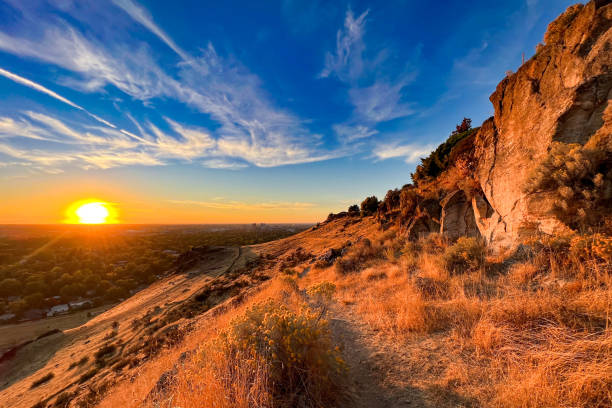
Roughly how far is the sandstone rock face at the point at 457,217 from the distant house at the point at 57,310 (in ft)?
122

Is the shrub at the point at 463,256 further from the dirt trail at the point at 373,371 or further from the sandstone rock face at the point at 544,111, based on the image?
the dirt trail at the point at 373,371

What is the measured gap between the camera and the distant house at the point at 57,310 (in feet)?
72.6

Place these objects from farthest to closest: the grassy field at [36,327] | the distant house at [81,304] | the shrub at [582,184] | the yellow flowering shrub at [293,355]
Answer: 1. the distant house at [81,304]
2. the grassy field at [36,327]
3. the shrub at [582,184]
4. the yellow flowering shrub at [293,355]

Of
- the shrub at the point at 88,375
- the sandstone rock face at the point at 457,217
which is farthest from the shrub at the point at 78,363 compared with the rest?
the sandstone rock face at the point at 457,217

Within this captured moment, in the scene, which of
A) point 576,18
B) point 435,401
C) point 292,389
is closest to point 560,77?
point 576,18

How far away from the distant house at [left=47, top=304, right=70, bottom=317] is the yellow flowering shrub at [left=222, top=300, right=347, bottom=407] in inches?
1301

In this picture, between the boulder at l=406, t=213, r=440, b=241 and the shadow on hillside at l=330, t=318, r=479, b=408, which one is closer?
the shadow on hillside at l=330, t=318, r=479, b=408

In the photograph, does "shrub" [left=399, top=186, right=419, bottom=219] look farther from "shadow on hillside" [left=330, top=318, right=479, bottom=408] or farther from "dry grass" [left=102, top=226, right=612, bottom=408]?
"shadow on hillside" [left=330, top=318, right=479, bottom=408]

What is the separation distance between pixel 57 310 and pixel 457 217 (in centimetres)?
3900

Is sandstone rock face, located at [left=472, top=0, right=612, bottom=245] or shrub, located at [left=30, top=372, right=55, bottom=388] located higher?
sandstone rock face, located at [left=472, top=0, right=612, bottom=245]

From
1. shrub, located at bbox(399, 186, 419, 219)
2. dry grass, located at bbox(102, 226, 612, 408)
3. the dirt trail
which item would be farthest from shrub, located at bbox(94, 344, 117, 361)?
shrub, located at bbox(399, 186, 419, 219)

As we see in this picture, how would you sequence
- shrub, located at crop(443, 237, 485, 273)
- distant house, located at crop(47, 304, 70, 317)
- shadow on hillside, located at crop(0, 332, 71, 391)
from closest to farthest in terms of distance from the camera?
shrub, located at crop(443, 237, 485, 273) < shadow on hillside, located at crop(0, 332, 71, 391) < distant house, located at crop(47, 304, 70, 317)

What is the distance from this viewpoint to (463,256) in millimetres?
6715

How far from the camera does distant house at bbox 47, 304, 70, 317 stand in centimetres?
2213
